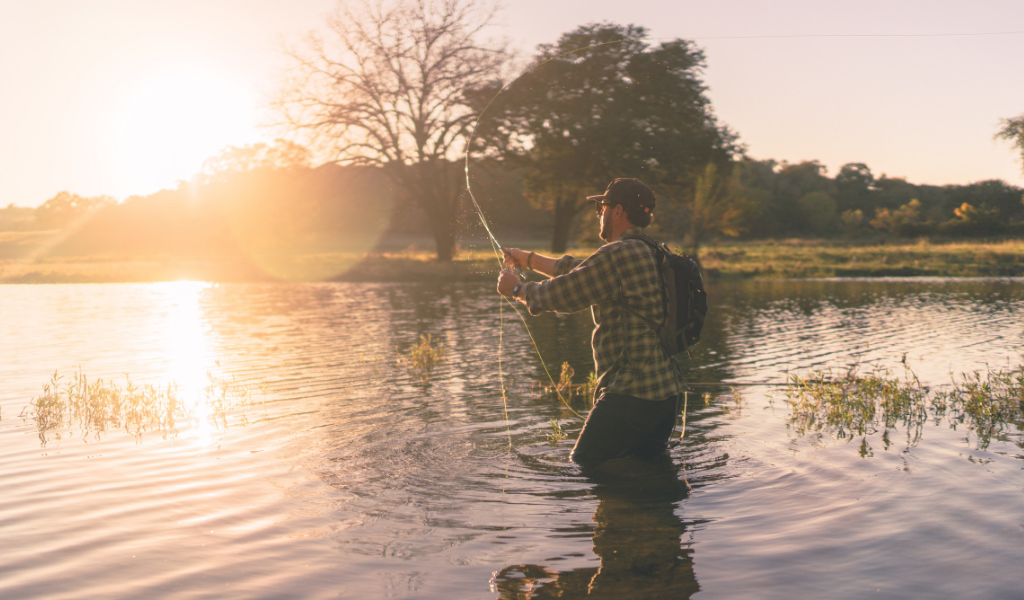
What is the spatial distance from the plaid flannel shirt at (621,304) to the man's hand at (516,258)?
0.28 metres

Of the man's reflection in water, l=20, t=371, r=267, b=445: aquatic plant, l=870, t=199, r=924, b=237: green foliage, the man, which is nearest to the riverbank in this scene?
l=870, t=199, r=924, b=237: green foliage

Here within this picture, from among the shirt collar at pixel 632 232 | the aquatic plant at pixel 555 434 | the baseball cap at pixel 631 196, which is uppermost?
the baseball cap at pixel 631 196

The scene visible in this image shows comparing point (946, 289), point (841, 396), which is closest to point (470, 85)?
point (946, 289)

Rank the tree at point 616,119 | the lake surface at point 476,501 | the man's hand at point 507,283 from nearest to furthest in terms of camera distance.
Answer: the lake surface at point 476,501 → the man's hand at point 507,283 → the tree at point 616,119

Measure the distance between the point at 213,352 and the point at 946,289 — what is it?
29818mm

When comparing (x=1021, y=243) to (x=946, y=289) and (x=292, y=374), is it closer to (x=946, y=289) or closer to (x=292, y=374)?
(x=946, y=289)

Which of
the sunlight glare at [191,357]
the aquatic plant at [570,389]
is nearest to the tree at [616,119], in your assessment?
the sunlight glare at [191,357]

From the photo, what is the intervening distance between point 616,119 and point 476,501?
36293 mm

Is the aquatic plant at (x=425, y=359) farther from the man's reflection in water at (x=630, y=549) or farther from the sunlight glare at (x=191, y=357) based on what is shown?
the man's reflection in water at (x=630, y=549)

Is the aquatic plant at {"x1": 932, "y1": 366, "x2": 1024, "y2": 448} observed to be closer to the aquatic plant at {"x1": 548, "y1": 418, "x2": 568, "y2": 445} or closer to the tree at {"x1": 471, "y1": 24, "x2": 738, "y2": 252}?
the aquatic plant at {"x1": 548, "y1": 418, "x2": 568, "y2": 445}

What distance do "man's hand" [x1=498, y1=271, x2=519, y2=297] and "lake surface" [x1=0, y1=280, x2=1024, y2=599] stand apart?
169 centimetres

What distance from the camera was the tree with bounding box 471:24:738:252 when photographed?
3897 cm

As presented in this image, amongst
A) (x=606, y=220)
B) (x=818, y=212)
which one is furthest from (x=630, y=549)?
(x=818, y=212)

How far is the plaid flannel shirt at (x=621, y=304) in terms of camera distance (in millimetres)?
5008
